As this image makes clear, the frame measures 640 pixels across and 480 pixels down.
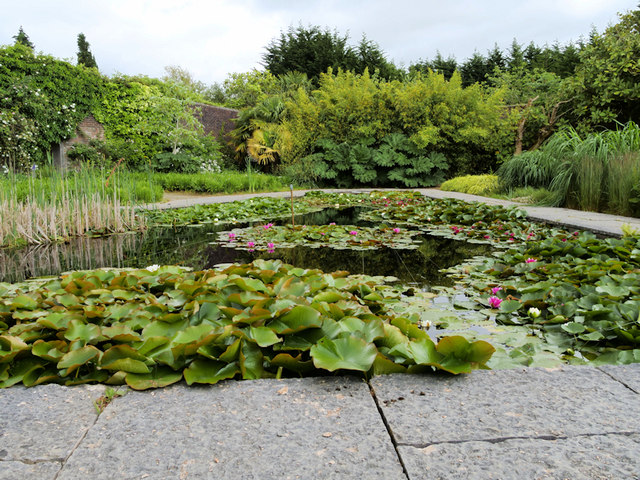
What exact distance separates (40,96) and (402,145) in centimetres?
779

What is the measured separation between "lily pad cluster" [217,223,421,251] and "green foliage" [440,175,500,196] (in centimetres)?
411

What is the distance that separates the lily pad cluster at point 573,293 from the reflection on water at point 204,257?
1.00ft

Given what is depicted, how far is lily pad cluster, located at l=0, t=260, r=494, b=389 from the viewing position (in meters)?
0.98

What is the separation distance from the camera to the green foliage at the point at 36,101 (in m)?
7.63

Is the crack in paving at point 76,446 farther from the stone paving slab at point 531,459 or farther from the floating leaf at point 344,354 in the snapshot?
the stone paving slab at point 531,459

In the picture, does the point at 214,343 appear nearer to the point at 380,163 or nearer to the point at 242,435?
the point at 242,435

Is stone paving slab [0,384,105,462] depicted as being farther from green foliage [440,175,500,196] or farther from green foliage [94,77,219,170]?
green foliage [94,77,219,170]

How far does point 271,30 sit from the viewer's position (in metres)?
16.6

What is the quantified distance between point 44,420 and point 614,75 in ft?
31.6

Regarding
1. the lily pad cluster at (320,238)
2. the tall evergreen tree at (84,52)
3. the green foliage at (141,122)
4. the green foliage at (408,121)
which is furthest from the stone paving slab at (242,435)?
the tall evergreen tree at (84,52)

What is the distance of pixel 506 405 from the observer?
841 millimetres

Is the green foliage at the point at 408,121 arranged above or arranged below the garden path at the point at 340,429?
above

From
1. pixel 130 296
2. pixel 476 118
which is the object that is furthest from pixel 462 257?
pixel 476 118

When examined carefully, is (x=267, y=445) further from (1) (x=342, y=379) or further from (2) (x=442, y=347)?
(2) (x=442, y=347)
